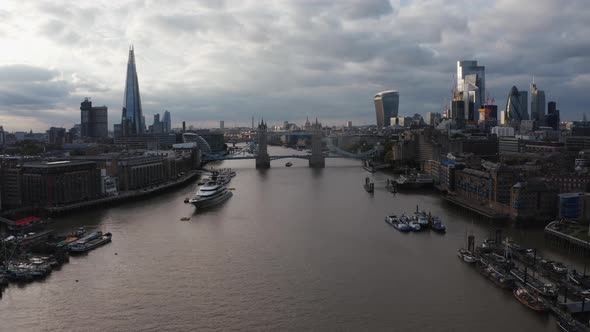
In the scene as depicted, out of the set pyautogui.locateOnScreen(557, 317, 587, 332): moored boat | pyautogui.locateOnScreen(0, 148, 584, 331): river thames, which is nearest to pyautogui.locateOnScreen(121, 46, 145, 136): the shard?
pyautogui.locateOnScreen(0, 148, 584, 331): river thames

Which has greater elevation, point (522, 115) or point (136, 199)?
point (522, 115)

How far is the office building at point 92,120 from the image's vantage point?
4778cm

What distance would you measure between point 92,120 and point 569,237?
1765 inches

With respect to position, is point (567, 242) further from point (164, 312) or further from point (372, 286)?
point (164, 312)

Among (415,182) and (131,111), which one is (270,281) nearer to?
(415,182)

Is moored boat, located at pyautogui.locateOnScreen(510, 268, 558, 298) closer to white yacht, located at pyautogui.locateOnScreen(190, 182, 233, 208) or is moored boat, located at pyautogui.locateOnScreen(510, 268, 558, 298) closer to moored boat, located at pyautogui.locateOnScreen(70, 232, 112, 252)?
moored boat, located at pyautogui.locateOnScreen(70, 232, 112, 252)

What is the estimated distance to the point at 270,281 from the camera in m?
7.55

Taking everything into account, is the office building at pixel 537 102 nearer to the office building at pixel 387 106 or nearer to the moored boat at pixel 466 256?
the office building at pixel 387 106

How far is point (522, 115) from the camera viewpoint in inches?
2026

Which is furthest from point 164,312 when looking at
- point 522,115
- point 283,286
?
point 522,115

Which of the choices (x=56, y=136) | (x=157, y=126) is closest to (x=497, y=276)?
(x=56, y=136)

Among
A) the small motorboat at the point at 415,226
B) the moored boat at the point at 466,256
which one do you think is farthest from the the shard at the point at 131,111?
the moored boat at the point at 466,256

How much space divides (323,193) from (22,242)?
9207 mm

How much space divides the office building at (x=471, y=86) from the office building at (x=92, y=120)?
3465 cm
